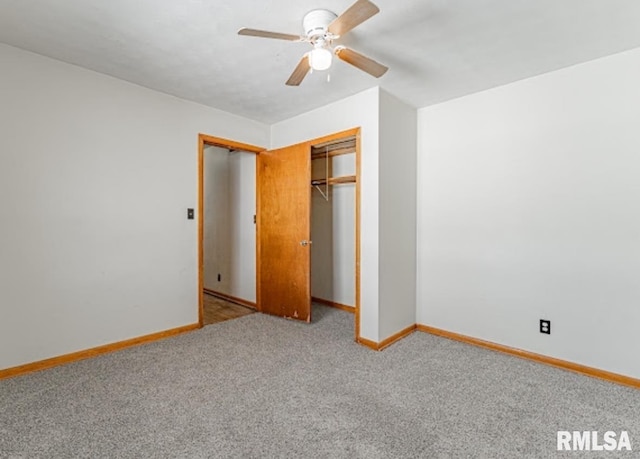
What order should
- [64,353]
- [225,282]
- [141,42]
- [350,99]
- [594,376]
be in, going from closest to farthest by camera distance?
[141,42]
[594,376]
[64,353]
[350,99]
[225,282]

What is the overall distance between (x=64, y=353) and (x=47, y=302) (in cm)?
45

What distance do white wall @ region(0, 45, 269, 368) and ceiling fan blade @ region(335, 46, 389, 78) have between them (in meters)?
2.01

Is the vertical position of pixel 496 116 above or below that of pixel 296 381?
above

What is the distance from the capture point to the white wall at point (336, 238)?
3.96 metres

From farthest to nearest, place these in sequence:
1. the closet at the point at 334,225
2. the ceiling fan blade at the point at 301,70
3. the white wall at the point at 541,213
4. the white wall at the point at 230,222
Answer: the white wall at the point at 230,222 < the closet at the point at 334,225 < the white wall at the point at 541,213 < the ceiling fan blade at the point at 301,70

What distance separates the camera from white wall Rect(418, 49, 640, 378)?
88.0 inches

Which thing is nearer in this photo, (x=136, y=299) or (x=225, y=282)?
(x=136, y=299)

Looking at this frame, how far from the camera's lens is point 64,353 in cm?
246

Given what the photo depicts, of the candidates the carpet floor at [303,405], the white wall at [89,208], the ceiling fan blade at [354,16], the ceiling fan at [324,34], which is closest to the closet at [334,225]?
the carpet floor at [303,405]

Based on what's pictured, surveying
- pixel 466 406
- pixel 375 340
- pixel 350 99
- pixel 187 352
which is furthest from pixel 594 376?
pixel 187 352

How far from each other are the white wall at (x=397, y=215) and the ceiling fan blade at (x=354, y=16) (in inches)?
49.1

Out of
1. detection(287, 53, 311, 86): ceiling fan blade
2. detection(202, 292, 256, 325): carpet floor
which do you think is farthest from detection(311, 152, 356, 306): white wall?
detection(287, 53, 311, 86): ceiling fan blade

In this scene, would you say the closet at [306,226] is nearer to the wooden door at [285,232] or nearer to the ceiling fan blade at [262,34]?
the wooden door at [285,232]

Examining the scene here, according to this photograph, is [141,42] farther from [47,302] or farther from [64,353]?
[64,353]
